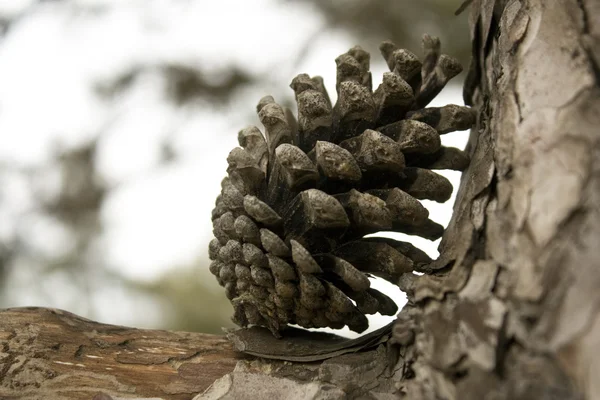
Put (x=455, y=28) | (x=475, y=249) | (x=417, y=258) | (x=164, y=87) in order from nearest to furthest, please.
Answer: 1. (x=475, y=249)
2. (x=417, y=258)
3. (x=455, y=28)
4. (x=164, y=87)

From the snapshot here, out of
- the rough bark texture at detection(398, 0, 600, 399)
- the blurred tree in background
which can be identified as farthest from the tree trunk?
the blurred tree in background

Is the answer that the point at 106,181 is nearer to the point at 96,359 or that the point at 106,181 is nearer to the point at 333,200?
the point at 96,359

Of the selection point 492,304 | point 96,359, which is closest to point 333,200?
point 492,304

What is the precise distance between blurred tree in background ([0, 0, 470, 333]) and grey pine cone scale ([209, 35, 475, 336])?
53cm

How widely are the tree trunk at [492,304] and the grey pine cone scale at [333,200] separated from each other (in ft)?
Answer: 0.13

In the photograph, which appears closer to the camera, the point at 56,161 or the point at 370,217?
the point at 370,217

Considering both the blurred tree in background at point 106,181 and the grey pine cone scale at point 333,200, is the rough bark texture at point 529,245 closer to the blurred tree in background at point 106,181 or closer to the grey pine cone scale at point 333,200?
the grey pine cone scale at point 333,200

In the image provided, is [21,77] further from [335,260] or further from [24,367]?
[335,260]

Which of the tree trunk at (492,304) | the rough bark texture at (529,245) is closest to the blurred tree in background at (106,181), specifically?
the tree trunk at (492,304)

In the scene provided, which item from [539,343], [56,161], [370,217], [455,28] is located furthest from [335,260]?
[56,161]

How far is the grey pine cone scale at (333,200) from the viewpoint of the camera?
0.50 metres

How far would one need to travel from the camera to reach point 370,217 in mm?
494

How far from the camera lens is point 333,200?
1.61 ft

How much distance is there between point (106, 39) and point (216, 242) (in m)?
0.70
